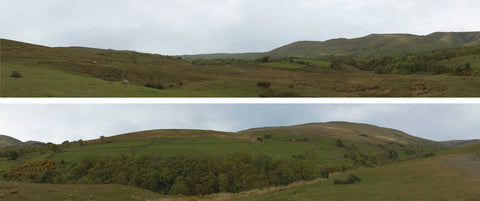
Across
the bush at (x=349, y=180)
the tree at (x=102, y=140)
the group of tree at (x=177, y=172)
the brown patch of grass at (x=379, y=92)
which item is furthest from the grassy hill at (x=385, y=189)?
the tree at (x=102, y=140)

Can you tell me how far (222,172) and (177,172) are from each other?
8.88 meters

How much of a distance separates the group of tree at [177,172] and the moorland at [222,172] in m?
0.18

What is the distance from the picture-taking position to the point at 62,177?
146 feet

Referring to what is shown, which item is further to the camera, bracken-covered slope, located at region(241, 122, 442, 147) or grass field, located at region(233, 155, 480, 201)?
bracken-covered slope, located at region(241, 122, 442, 147)

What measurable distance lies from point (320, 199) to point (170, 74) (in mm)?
23407

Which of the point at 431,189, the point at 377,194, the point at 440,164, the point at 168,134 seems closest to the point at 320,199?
the point at 377,194

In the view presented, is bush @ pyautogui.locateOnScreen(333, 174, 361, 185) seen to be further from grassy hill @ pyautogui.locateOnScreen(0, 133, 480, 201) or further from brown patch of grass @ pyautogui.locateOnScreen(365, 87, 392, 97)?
brown patch of grass @ pyautogui.locateOnScreen(365, 87, 392, 97)

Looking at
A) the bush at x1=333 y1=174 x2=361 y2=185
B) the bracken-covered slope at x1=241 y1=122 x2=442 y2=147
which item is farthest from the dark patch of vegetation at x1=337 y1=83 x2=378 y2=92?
the bracken-covered slope at x1=241 y1=122 x2=442 y2=147

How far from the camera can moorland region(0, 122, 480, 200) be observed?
18.5 m

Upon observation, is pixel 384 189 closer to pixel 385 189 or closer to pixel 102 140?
pixel 385 189

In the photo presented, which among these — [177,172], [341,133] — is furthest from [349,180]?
[341,133]

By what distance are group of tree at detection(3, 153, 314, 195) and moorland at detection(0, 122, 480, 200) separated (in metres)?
0.18

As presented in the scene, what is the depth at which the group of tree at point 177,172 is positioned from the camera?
4388cm

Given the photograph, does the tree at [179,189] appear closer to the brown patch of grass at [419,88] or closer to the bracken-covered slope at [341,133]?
the brown patch of grass at [419,88]
